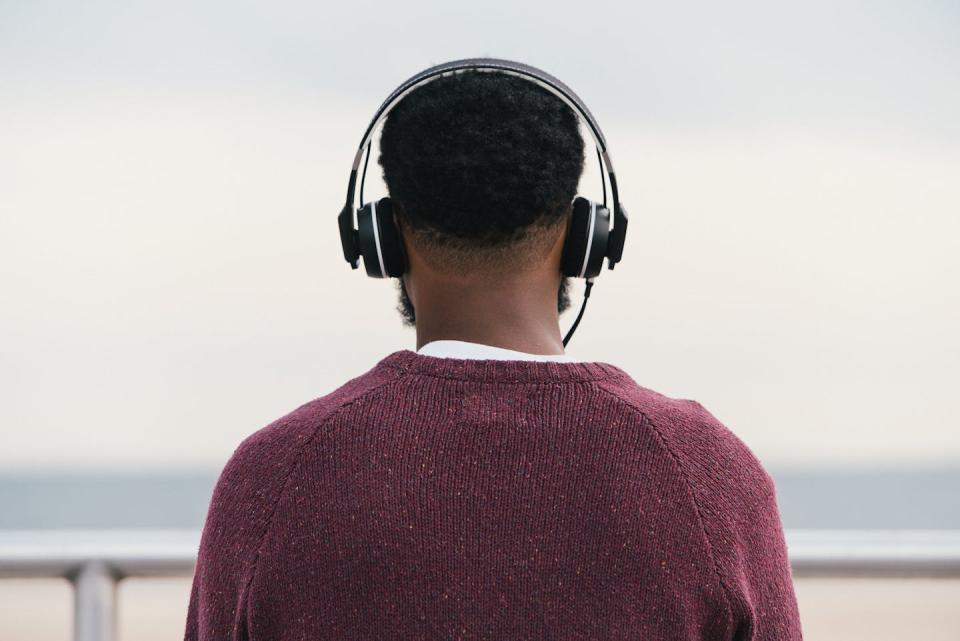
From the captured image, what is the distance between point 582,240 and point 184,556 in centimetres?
79

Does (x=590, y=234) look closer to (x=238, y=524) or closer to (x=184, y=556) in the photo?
(x=238, y=524)

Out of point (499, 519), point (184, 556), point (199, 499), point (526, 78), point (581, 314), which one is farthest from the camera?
point (199, 499)

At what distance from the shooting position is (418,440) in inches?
26.2

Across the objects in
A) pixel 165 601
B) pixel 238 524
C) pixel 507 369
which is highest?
pixel 507 369

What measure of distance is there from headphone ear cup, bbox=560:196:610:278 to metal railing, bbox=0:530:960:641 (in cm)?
69

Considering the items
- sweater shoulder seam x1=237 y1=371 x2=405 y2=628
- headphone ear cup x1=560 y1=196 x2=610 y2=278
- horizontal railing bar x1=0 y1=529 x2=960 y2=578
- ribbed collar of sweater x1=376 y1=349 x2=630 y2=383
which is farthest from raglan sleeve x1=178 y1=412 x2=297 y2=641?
horizontal railing bar x1=0 y1=529 x2=960 y2=578

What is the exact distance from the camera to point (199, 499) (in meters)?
15.1

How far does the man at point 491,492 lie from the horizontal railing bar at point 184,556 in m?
0.61

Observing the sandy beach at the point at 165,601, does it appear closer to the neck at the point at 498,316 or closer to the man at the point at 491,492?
the man at the point at 491,492

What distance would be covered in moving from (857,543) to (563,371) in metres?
0.81

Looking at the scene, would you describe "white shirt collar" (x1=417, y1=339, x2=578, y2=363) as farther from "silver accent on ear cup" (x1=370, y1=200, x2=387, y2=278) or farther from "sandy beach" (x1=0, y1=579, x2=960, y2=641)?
"sandy beach" (x1=0, y1=579, x2=960, y2=641)

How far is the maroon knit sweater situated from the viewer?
65 centimetres

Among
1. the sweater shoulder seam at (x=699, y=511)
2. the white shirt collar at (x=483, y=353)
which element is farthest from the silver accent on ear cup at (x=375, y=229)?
the sweater shoulder seam at (x=699, y=511)

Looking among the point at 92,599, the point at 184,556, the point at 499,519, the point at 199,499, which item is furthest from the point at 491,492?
the point at 199,499
